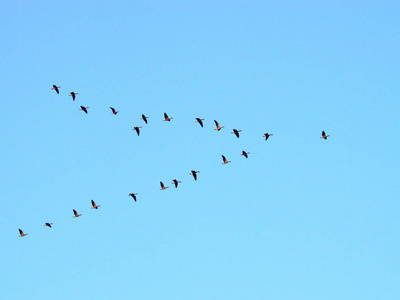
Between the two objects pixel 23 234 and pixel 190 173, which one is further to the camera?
pixel 23 234

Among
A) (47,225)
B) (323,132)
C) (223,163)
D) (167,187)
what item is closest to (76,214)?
(47,225)

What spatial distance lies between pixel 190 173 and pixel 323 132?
20637 millimetres

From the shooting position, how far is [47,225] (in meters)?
121

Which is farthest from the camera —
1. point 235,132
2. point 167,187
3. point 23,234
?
point 23,234

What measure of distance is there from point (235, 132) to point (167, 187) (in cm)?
1395

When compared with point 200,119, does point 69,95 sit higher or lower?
higher

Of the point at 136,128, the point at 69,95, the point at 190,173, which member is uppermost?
the point at 69,95

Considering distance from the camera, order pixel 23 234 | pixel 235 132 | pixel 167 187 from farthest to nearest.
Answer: pixel 23 234 → pixel 167 187 → pixel 235 132

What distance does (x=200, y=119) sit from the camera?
113m

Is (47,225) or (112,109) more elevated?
(112,109)

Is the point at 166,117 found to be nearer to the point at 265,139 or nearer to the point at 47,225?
the point at 265,139

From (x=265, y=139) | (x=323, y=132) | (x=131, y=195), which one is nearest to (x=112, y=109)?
(x=131, y=195)

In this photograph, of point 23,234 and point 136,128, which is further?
point 23,234

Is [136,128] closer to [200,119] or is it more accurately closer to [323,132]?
[200,119]
